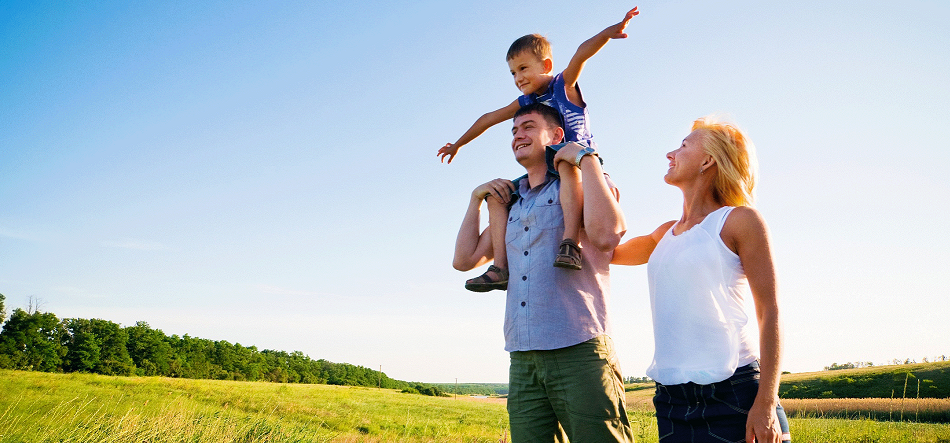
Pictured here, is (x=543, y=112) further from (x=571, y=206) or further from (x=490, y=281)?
(x=490, y=281)

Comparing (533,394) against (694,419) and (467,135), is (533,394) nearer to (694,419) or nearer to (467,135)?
(694,419)

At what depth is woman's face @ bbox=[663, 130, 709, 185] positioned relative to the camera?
7.97 feet

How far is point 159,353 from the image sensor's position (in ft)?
257

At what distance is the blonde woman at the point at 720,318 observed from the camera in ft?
6.34

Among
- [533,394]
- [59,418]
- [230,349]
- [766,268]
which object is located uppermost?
[766,268]

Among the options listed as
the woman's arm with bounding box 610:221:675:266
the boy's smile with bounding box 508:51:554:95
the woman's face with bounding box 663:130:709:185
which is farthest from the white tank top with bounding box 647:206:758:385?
the boy's smile with bounding box 508:51:554:95

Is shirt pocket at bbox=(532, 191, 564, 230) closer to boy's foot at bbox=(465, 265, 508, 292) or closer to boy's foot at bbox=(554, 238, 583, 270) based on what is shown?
boy's foot at bbox=(554, 238, 583, 270)

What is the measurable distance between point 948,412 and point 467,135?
26.2 metres

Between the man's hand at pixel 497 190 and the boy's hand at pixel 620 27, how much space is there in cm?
153

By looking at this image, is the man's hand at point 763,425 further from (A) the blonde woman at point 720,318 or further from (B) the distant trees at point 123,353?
(B) the distant trees at point 123,353

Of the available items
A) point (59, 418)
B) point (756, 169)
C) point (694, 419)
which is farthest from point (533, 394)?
point (59, 418)

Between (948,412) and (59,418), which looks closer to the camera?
(59,418)

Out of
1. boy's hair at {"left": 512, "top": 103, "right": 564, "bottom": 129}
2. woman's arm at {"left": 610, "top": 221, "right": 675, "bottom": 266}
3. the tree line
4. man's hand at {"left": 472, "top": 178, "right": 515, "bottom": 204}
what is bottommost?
the tree line

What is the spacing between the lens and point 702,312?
2.07 meters
